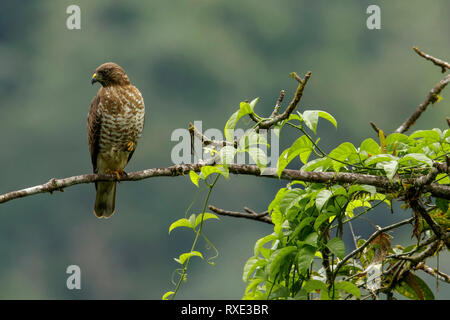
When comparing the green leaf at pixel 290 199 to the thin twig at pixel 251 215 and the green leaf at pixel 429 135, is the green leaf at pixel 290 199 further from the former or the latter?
the green leaf at pixel 429 135

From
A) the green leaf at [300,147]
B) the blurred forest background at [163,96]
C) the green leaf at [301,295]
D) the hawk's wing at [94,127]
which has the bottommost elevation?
the green leaf at [301,295]

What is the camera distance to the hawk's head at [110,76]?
418cm

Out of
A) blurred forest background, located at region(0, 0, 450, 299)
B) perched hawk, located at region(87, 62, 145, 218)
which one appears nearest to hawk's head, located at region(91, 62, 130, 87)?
perched hawk, located at region(87, 62, 145, 218)

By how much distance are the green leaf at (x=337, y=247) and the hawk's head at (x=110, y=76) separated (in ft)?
7.48

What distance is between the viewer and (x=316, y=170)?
2.29 meters

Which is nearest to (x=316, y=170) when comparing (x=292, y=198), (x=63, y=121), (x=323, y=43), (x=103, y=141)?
(x=292, y=198)

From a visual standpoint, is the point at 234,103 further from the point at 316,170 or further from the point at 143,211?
the point at 316,170

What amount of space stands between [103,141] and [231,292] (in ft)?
63.5

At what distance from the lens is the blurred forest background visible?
97.9 ft

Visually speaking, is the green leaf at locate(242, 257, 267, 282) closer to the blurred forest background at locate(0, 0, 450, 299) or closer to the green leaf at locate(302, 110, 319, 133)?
the green leaf at locate(302, 110, 319, 133)

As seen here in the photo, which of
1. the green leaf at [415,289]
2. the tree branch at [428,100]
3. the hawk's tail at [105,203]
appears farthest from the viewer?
the hawk's tail at [105,203]

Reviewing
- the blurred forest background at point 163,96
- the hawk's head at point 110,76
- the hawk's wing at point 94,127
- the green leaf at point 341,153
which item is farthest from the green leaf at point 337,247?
the blurred forest background at point 163,96

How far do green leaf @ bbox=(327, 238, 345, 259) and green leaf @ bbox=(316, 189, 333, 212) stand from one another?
137 millimetres

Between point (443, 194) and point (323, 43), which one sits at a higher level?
point (323, 43)
